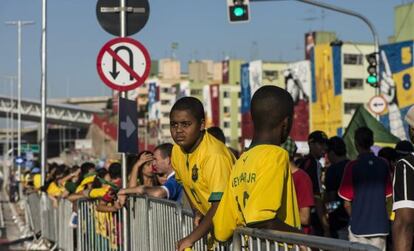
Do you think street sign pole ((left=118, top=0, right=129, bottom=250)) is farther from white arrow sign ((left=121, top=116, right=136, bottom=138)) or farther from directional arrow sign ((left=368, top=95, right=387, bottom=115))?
directional arrow sign ((left=368, top=95, right=387, bottom=115))

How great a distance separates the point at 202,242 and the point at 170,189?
112 inches

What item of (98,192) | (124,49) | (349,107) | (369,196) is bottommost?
(98,192)

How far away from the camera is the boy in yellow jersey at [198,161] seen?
5789 mm

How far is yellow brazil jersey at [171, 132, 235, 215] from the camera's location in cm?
586

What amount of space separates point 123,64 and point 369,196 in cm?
344

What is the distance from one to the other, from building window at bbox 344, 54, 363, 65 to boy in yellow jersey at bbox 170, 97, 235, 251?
9693cm

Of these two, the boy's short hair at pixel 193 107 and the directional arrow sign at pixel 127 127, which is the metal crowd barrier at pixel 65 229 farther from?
the boy's short hair at pixel 193 107

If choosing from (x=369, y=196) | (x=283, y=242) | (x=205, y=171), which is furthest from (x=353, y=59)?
(x=283, y=242)

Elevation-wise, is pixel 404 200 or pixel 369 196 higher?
pixel 404 200

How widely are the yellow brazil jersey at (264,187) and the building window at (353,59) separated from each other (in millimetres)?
98501

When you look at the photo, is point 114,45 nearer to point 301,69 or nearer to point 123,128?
point 123,128

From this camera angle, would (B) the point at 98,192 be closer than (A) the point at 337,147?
No

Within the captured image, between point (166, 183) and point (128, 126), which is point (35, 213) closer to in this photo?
point (128, 126)

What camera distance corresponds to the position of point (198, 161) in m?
6.15
